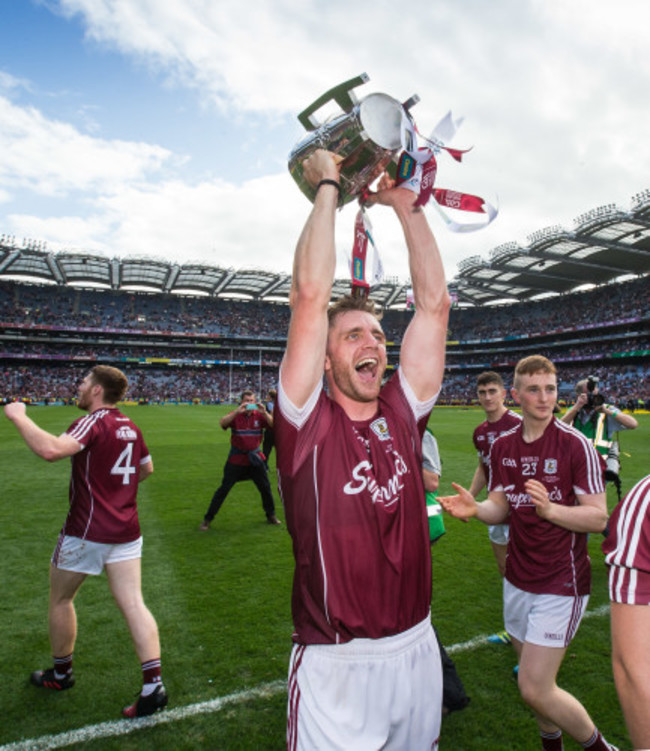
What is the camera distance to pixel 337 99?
7.12 feet

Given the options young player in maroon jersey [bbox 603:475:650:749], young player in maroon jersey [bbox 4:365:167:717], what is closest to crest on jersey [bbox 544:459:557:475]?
young player in maroon jersey [bbox 603:475:650:749]

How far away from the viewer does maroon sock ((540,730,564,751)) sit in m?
2.83

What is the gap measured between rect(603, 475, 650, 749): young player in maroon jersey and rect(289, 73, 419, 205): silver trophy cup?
1.64 m

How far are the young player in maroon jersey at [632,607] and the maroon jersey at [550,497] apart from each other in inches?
64.1

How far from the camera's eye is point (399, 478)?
1.91 metres

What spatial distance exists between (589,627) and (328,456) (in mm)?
4311

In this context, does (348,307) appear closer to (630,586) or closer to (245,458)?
(630,586)

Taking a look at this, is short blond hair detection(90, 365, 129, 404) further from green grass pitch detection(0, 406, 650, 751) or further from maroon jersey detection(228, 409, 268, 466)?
maroon jersey detection(228, 409, 268, 466)

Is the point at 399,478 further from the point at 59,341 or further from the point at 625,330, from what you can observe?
the point at 59,341

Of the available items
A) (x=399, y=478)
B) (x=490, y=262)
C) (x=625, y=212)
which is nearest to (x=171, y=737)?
(x=399, y=478)

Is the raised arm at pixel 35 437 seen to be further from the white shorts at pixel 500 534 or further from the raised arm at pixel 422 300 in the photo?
the white shorts at pixel 500 534

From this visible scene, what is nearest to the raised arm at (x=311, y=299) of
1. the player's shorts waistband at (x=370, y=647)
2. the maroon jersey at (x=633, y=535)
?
the player's shorts waistband at (x=370, y=647)

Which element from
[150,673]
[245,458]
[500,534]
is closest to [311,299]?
[150,673]

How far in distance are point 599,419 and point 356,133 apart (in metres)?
6.54
